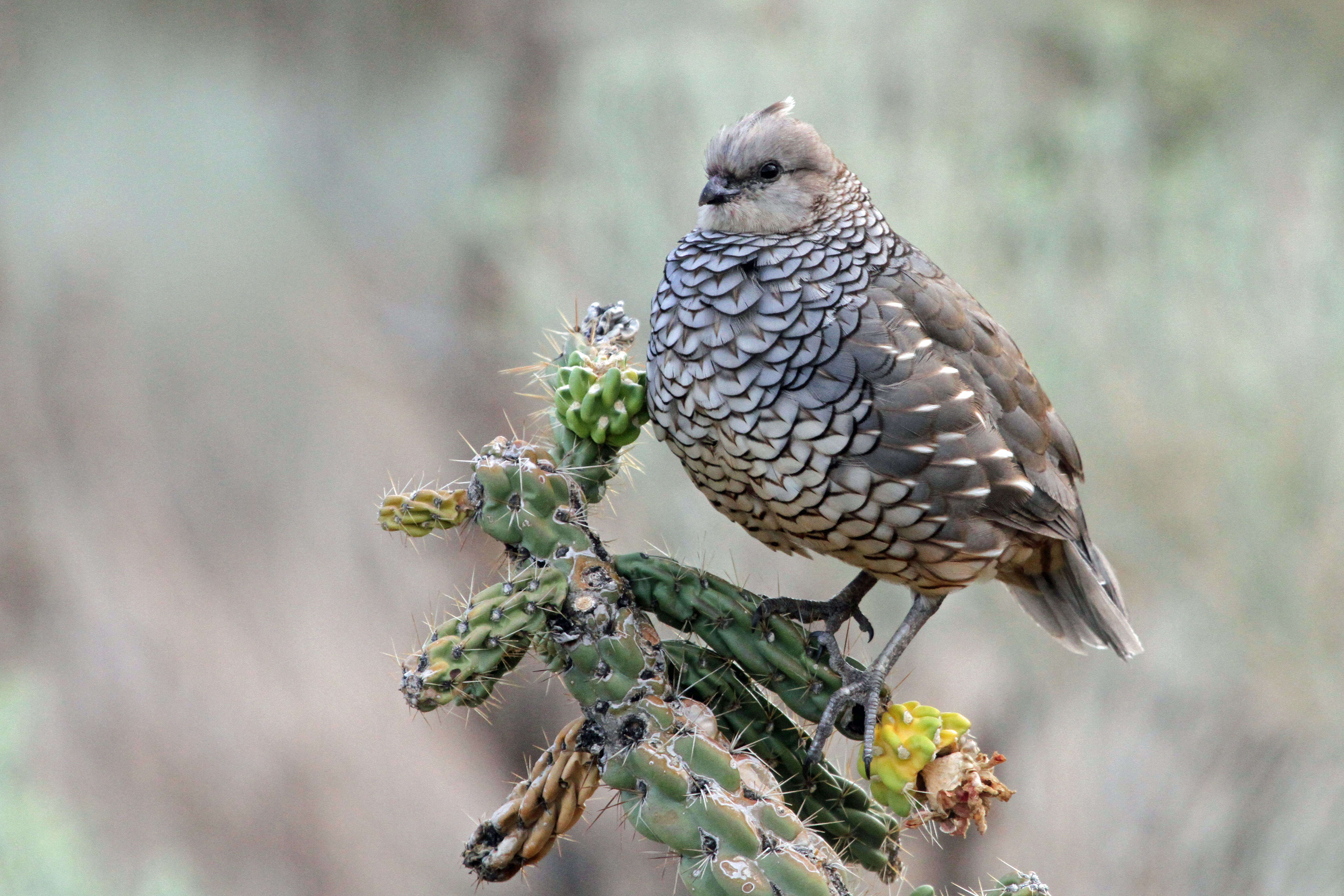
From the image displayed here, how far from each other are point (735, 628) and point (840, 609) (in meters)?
0.38

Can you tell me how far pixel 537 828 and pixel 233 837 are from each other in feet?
12.6

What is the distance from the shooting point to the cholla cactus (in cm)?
138

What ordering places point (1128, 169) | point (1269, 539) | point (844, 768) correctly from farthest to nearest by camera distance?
point (1128, 169)
point (1269, 539)
point (844, 768)

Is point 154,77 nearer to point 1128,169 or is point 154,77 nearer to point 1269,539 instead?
point 1128,169

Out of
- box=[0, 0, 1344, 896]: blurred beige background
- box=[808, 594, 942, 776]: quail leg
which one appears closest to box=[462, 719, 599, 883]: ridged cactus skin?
box=[808, 594, 942, 776]: quail leg

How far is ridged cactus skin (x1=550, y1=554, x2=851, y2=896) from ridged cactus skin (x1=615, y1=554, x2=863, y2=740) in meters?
0.10

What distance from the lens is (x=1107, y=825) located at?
4051mm

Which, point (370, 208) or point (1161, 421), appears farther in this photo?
point (370, 208)

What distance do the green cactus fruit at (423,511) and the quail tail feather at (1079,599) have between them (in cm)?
120

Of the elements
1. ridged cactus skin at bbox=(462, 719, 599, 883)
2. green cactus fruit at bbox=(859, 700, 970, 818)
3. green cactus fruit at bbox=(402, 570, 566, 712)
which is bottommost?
green cactus fruit at bbox=(859, 700, 970, 818)

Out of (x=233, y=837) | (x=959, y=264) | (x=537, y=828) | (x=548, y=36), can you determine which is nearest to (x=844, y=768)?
(x=537, y=828)

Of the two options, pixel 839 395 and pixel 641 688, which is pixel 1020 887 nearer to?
pixel 641 688

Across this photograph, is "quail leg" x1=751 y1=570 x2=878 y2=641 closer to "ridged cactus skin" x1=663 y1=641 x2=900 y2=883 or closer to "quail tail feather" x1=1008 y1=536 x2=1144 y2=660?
"ridged cactus skin" x1=663 y1=641 x2=900 y2=883

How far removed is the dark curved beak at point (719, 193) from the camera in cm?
181
